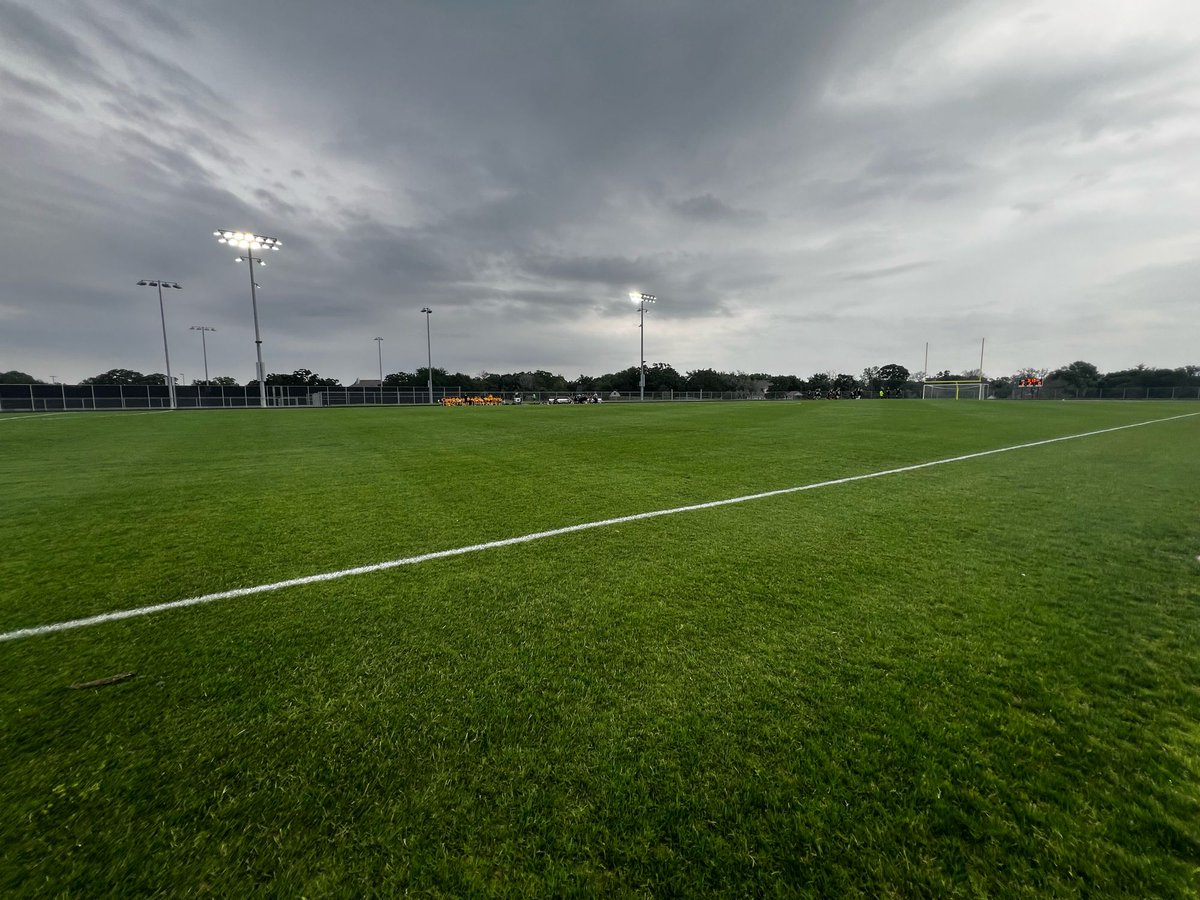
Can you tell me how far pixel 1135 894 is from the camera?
49.4 inches

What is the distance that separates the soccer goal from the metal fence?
617cm

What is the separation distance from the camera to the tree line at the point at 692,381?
239 ft

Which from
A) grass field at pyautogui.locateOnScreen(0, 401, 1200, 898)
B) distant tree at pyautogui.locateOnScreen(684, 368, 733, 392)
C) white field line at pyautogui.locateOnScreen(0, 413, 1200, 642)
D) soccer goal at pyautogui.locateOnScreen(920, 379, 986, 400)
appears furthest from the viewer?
distant tree at pyautogui.locateOnScreen(684, 368, 733, 392)

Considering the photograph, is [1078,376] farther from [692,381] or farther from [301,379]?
[301,379]

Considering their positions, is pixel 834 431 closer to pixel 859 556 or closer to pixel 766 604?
pixel 859 556

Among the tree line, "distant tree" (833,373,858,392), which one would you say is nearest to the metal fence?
the tree line

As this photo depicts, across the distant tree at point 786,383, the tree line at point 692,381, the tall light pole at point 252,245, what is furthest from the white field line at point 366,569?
the distant tree at point 786,383

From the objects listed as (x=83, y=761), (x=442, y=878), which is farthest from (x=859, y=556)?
(x=83, y=761)

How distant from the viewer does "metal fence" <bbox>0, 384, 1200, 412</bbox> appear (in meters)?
39.2

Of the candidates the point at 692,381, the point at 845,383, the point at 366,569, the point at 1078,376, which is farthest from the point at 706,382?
the point at 366,569

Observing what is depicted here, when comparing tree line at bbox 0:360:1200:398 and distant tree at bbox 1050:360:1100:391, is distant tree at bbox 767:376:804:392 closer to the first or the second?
tree line at bbox 0:360:1200:398

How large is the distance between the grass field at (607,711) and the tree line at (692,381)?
7177cm

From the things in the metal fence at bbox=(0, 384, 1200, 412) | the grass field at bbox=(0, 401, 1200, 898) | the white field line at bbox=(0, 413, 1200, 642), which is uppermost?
the metal fence at bbox=(0, 384, 1200, 412)

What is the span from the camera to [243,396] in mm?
48219
